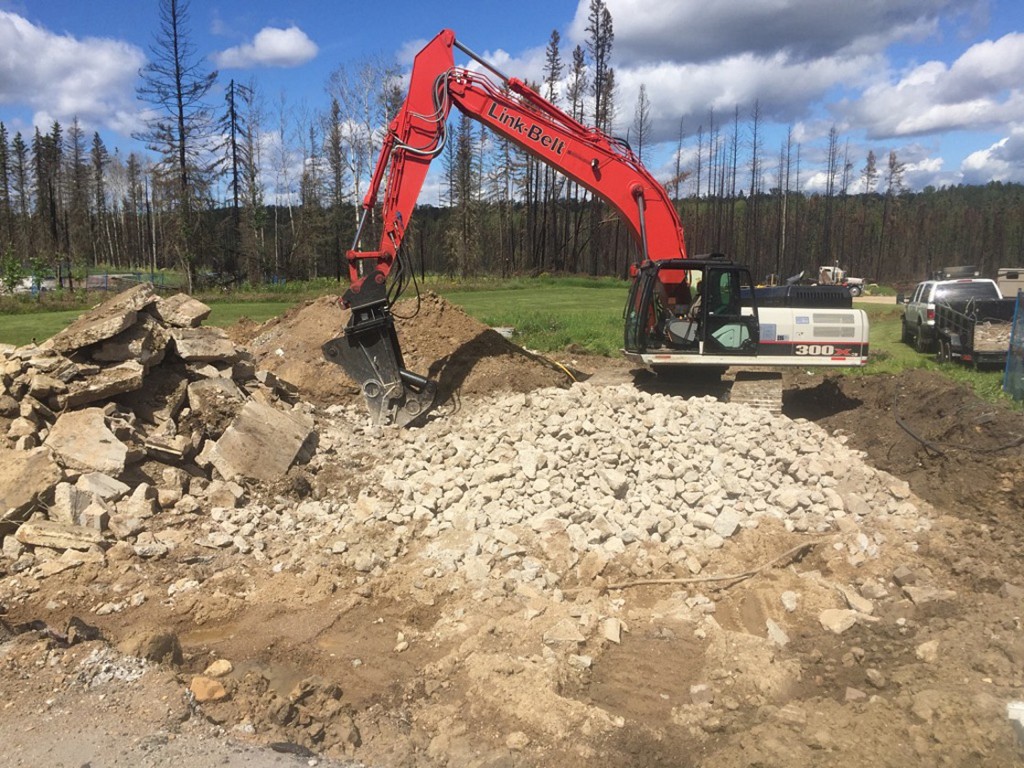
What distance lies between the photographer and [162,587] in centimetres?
566

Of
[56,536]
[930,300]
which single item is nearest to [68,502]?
[56,536]

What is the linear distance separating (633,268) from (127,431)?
6285mm

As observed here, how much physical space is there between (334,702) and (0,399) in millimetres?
5355

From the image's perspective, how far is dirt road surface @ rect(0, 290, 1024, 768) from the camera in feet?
12.6

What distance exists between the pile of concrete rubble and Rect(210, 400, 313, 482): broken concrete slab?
0.4 inches

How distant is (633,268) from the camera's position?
10148 millimetres

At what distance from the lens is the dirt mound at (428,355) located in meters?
10.1

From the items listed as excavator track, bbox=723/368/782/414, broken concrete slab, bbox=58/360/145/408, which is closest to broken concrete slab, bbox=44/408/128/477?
broken concrete slab, bbox=58/360/145/408

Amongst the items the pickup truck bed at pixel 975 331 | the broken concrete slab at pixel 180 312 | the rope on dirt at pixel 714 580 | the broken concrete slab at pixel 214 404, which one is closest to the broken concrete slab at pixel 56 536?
the broken concrete slab at pixel 214 404

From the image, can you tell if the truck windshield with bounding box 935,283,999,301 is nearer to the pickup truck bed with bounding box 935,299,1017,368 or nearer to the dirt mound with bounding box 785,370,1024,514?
the pickup truck bed with bounding box 935,299,1017,368

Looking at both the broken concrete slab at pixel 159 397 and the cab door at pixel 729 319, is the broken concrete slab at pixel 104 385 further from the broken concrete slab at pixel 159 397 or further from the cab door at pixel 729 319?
the cab door at pixel 729 319

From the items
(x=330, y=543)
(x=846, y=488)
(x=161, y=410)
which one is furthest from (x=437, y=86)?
(x=846, y=488)

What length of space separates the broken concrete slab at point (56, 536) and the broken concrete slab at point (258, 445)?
1475mm

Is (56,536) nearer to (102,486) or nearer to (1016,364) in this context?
(102,486)
